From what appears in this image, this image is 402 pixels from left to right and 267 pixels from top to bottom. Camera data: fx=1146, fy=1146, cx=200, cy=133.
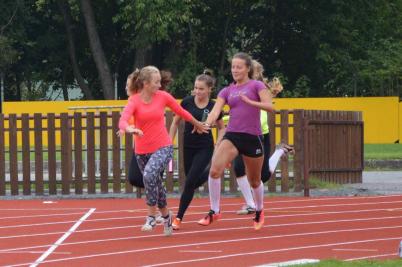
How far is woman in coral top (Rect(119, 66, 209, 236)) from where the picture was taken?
40.4ft

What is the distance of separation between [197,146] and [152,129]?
1.06 metres

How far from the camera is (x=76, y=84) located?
5309 cm

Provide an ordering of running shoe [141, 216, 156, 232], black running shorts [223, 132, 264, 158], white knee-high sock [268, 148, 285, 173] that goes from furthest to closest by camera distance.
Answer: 1. white knee-high sock [268, 148, 285, 173]
2. running shoe [141, 216, 156, 232]
3. black running shorts [223, 132, 264, 158]

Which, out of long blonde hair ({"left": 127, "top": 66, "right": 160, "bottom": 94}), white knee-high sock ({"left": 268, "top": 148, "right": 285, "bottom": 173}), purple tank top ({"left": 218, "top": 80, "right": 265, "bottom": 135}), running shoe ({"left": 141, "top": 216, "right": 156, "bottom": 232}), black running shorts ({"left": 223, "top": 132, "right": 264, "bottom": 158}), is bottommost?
running shoe ({"left": 141, "top": 216, "right": 156, "bottom": 232})

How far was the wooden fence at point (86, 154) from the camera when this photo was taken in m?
19.2

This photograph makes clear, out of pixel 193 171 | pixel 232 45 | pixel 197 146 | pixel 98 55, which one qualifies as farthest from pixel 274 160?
pixel 232 45

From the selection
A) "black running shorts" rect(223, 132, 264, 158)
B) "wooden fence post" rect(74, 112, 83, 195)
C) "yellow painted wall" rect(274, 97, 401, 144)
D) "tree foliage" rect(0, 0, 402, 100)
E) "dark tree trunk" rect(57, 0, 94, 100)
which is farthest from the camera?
"dark tree trunk" rect(57, 0, 94, 100)

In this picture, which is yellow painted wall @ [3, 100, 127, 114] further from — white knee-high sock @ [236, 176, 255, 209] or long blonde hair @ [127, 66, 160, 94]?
long blonde hair @ [127, 66, 160, 94]

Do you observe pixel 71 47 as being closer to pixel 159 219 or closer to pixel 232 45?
pixel 232 45

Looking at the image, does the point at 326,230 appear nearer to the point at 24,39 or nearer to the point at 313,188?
the point at 313,188

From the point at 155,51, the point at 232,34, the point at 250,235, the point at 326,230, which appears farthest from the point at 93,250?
the point at 232,34

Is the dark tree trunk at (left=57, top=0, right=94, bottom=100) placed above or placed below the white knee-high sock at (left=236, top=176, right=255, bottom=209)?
above

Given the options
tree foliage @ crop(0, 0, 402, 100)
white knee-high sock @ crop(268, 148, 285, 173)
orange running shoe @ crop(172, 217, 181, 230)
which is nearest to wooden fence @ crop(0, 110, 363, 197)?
white knee-high sock @ crop(268, 148, 285, 173)

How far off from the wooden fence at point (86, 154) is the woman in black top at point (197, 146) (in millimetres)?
5482
